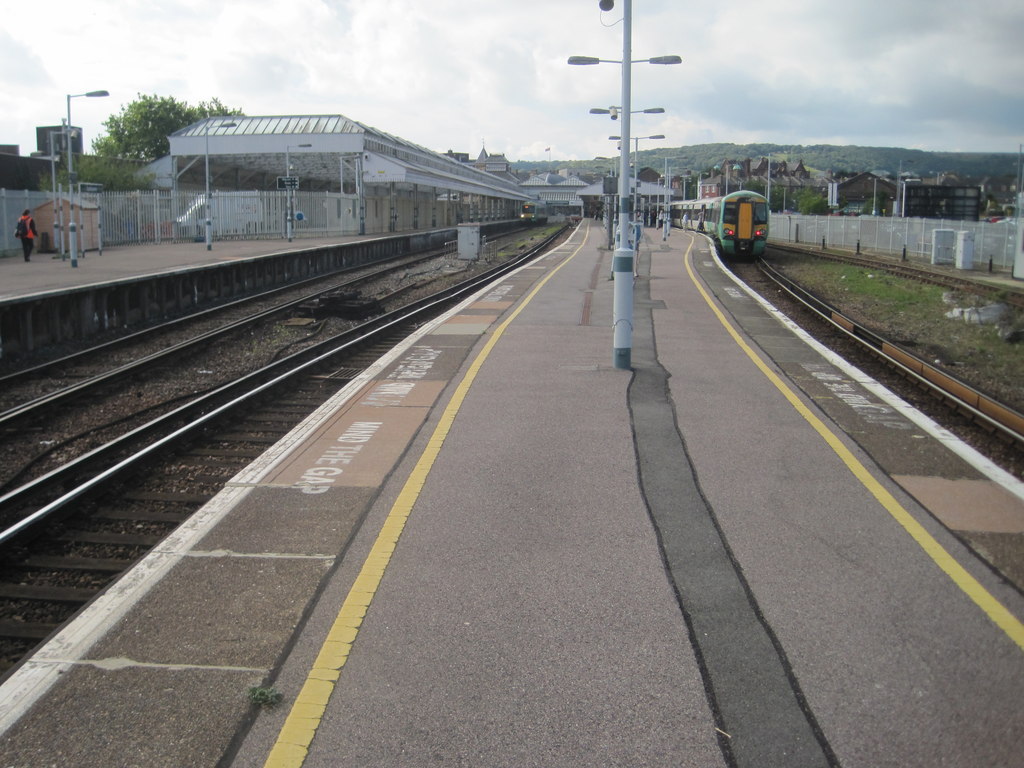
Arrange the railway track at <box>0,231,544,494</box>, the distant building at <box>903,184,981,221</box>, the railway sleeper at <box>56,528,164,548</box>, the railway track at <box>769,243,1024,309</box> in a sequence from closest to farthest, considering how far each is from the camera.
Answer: the railway sleeper at <box>56,528,164,548</box> → the railway track at <box>0,231,544,494</box> → the railway track at <box>769,243,1024,309</box> → the distant building at <box>903,184,981,221</box>

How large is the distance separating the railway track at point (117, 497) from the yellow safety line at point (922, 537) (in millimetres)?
4827

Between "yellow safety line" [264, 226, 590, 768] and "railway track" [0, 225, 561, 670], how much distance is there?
153 cm

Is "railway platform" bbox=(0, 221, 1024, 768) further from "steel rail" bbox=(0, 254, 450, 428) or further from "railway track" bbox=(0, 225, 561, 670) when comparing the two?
"steel rail" bbox=(0, 254, 450, 428)

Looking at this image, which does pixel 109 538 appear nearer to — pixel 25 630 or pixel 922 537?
pixel 25 630

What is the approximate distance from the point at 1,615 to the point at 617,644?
364cm

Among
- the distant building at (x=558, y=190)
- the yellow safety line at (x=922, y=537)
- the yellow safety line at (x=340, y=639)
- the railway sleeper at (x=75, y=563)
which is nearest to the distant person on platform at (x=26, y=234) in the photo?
the yellow safety line at (x=340, y=639)

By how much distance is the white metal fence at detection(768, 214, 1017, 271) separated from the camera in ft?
111

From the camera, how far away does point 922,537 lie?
5816 mm

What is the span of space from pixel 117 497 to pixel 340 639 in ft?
12.5

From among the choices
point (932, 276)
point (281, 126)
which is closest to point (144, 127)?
point (281, 126)

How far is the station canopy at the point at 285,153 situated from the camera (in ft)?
181

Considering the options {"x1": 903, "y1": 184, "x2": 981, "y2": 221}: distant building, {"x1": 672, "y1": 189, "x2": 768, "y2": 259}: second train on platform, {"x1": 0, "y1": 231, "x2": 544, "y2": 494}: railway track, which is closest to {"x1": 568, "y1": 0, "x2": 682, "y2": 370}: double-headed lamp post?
{"x1": 0, "y1": 231, "x2": 544, "y2": 494}: railway track

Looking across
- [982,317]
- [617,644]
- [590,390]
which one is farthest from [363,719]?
[982,317]

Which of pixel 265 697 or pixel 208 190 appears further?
pixel 208 190
